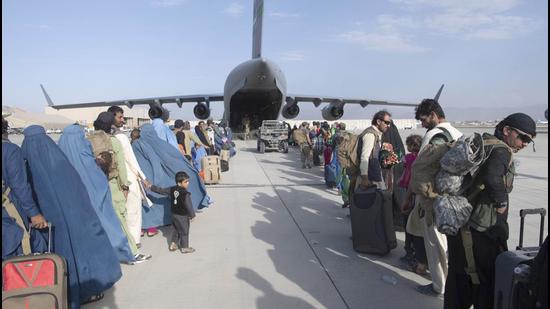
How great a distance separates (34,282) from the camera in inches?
107

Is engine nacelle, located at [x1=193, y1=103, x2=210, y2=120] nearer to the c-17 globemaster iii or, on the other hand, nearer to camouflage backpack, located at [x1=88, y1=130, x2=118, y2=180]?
the c-17 globemaster iii

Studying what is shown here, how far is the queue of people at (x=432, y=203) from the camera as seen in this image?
2.63 metres

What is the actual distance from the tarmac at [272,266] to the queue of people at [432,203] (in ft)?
1.18

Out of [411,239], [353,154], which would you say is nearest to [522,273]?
[411,239]

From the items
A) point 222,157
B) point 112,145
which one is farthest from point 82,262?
point 222,157

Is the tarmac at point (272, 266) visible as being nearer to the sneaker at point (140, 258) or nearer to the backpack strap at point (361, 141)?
the sneaker at point (140, 258)

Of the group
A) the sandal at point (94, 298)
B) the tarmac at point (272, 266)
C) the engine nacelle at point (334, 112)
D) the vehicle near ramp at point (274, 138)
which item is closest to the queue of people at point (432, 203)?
the tarmac at point (272, 266)

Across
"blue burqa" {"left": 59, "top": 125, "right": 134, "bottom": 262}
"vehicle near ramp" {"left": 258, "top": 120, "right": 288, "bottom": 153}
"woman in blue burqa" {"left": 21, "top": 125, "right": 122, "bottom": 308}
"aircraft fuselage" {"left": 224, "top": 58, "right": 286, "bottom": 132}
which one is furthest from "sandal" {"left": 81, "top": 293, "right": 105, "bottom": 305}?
"aircraft fuselage" {"left": 224, "top": 58, "right": 286, "bottom": 132}

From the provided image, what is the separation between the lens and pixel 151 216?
18.9 ft

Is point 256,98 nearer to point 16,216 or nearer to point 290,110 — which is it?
point 290,110

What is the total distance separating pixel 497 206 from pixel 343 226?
3.48 meters

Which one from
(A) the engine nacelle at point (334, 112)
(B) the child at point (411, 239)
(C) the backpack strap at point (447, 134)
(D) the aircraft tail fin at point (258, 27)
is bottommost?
(B) the child at point (411, 239)

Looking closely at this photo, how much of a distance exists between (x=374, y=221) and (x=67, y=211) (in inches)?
127

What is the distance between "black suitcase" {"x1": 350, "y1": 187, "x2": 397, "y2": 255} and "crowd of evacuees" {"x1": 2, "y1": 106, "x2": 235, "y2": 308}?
6.83 ft
